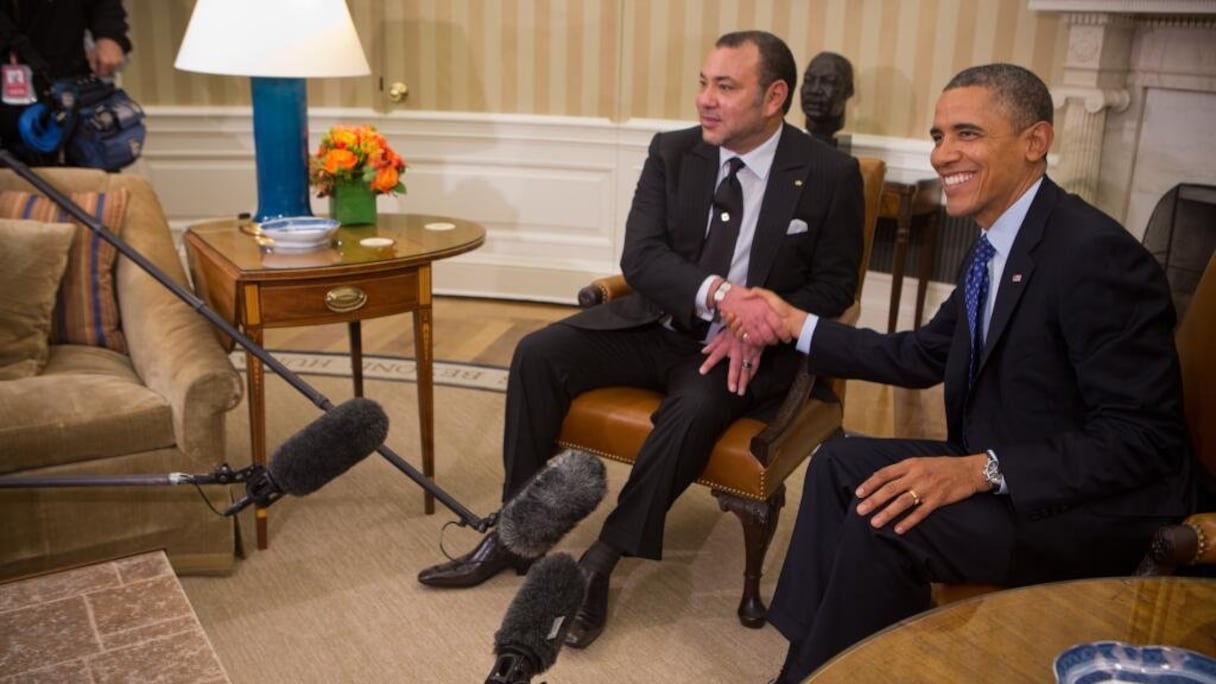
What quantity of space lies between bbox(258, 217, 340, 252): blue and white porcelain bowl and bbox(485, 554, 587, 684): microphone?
1763 mm

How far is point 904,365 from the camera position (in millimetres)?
2273

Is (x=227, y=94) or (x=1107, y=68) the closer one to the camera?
(x=1107, y=68)

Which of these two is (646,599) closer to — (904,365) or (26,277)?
(904,365)

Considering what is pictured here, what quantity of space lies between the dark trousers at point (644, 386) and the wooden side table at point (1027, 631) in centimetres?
96

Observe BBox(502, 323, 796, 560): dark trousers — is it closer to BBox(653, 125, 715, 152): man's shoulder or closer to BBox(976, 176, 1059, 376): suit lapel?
BBox(653, 125, 715, 152): man's shoulder

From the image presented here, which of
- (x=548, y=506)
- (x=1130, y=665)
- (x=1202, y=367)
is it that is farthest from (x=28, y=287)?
(x=1202, y=367)

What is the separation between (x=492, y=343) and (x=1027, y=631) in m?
3.20

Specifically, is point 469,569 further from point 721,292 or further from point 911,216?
point 911,216

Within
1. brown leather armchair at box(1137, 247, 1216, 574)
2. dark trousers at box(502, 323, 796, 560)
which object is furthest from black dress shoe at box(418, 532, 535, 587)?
brown leather armchair at box(1137, 247, 1216, 574)

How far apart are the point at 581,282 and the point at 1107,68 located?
7.51 ft

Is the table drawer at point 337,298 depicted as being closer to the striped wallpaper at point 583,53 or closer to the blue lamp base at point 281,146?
the blue lamp base at point 281,146

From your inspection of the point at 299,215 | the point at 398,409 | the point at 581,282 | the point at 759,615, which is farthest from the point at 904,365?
the point at 581,282

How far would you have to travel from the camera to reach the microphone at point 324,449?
140 centimetres

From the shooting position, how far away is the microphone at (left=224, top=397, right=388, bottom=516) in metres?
1.40
